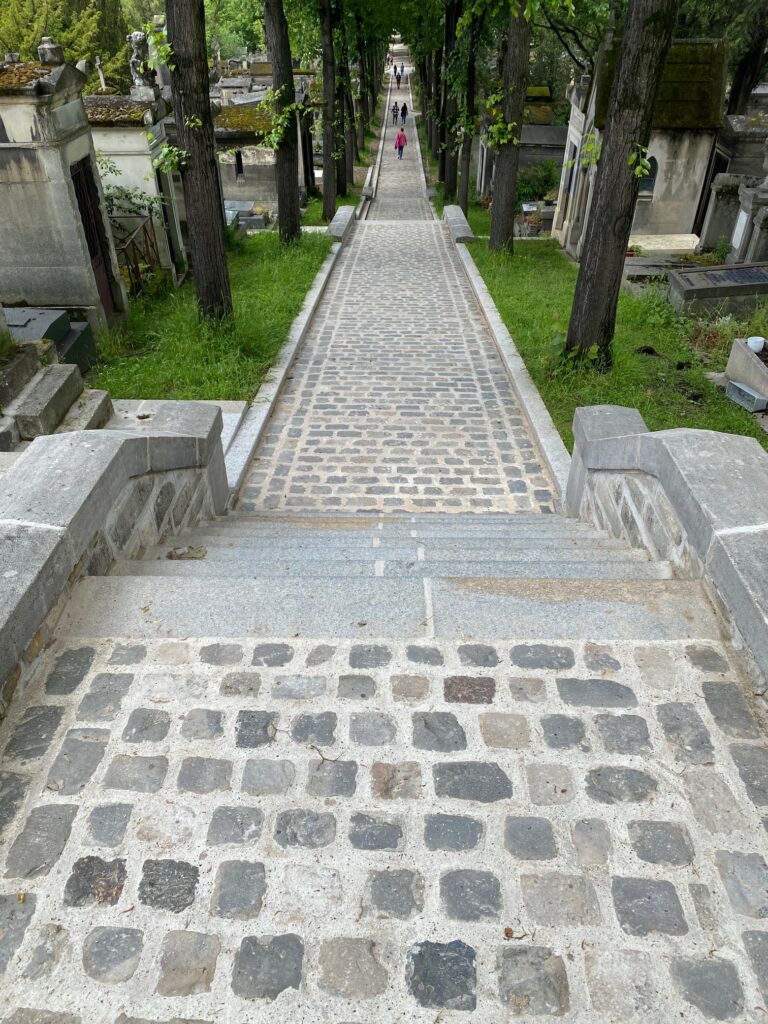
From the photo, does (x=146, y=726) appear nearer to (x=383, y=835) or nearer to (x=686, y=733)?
(x=383, y=835)

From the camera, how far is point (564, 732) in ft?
8.50

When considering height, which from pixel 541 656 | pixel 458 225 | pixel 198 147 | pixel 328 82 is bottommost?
pixel 458 225

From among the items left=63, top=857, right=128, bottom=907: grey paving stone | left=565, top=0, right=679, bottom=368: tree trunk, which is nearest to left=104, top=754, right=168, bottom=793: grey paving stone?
left=63, top=857, right=128, bottom=907: grey paving stone

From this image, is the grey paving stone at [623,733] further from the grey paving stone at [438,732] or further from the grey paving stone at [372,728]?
the grey paving stone at [372,728]

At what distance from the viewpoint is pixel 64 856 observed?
2176 mm

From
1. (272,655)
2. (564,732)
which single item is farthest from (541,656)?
(272,655)

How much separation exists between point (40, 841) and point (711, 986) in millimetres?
2055

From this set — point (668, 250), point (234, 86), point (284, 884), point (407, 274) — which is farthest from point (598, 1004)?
point (234, 86)

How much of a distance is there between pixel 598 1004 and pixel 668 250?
17.1 m

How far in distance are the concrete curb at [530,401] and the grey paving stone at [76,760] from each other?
4.83 meters

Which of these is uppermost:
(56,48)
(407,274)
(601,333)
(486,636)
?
(56,48)

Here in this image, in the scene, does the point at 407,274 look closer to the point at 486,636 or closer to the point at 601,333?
the point at 601,333

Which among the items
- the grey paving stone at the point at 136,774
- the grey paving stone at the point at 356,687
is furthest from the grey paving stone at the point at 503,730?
the grey paving stone at the point at 136,774

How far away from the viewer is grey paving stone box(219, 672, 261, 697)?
2.76m
